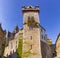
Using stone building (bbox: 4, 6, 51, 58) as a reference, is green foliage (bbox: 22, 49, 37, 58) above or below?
below

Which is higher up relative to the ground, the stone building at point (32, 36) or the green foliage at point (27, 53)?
the stone building at point (32, 36)

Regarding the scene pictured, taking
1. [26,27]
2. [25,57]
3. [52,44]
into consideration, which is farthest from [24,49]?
[52,44]

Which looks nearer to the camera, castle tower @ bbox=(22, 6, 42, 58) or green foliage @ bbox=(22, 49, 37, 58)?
green foliage @ bbox=(22, 49, 37, 58)

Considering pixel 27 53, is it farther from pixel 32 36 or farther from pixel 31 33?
pixel 31 33

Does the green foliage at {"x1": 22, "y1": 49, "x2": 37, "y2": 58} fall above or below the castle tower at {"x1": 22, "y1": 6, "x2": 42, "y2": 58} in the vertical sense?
below

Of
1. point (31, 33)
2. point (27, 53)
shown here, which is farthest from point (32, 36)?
point (27, 53)

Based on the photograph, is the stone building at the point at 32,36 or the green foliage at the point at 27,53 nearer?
the green foliage at the point at 27,53

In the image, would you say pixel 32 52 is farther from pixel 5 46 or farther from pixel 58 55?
pixel 5 46

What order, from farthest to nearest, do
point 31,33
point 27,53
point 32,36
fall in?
point 31,33
point 32,36
point 27,53

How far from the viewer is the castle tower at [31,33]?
178 ft

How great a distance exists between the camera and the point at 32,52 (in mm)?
54188

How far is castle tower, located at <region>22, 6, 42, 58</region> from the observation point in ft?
178

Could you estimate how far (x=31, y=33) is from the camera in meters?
57.1

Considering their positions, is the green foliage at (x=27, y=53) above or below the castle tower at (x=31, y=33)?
below
